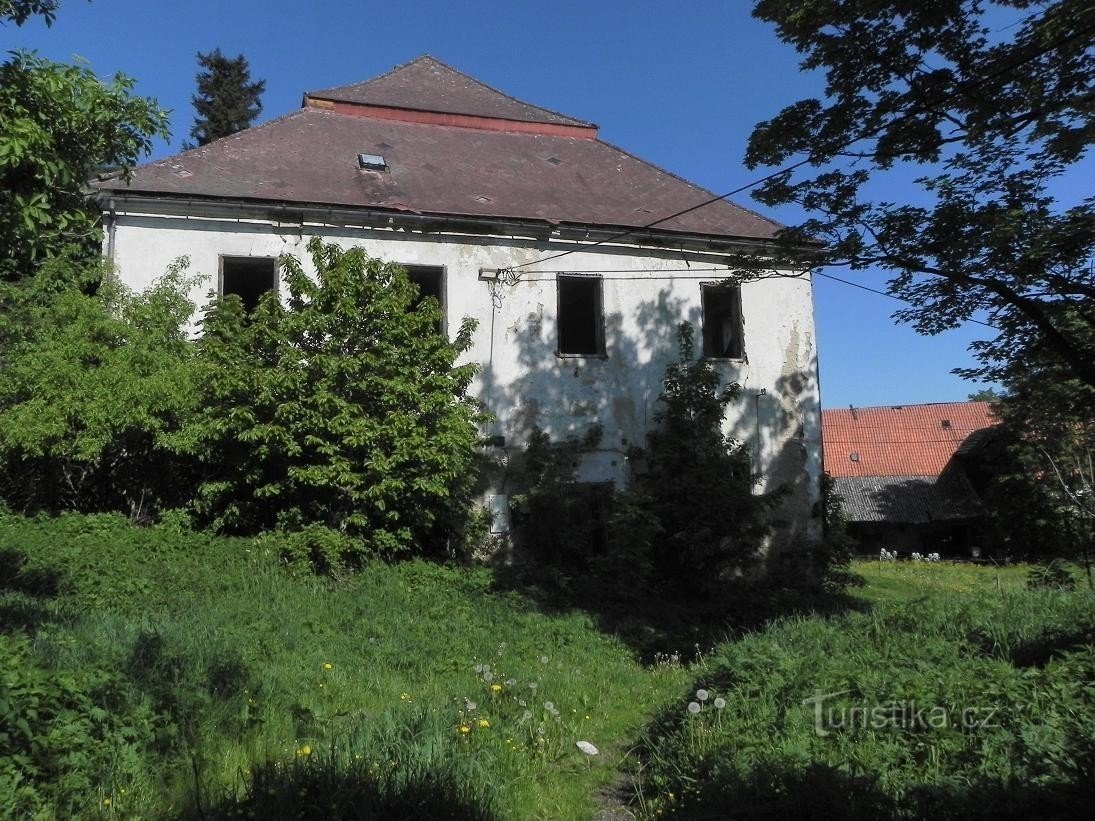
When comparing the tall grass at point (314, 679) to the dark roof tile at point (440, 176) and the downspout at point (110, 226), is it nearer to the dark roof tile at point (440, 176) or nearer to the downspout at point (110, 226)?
the downspout at point (110, 226)

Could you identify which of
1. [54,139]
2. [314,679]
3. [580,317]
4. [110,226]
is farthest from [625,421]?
[54,139]

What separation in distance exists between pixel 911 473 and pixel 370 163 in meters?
27.8

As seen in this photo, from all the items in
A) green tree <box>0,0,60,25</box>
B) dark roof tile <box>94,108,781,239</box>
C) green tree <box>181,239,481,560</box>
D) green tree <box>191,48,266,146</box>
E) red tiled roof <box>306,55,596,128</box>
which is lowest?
green tree <box>181,239,481,560</box>

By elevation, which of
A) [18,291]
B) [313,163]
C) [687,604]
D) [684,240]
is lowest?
[687,604]

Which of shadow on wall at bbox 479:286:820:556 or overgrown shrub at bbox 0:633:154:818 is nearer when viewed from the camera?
overgrown shrub at bbox 0:633:154:818

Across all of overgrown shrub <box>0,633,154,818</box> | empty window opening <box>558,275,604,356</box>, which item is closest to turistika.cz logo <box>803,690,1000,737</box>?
overgrown shrub <box>0,633,154,818</box>

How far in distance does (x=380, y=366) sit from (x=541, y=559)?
172 inches

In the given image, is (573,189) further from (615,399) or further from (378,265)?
(378,265)

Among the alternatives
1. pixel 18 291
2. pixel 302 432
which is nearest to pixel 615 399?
pixel 302 432

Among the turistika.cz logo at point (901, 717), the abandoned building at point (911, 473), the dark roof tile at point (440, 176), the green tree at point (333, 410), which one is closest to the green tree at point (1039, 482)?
the abandoned building at point (911, 473)

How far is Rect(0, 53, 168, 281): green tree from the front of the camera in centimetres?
469

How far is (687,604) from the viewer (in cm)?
1258

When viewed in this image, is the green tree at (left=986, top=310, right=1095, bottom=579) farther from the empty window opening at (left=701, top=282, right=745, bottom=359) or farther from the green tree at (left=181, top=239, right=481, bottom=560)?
the green tree at (left=181, top=239, right=481, bottom=560)

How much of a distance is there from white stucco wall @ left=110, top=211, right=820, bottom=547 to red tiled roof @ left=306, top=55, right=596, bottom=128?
193 inches
